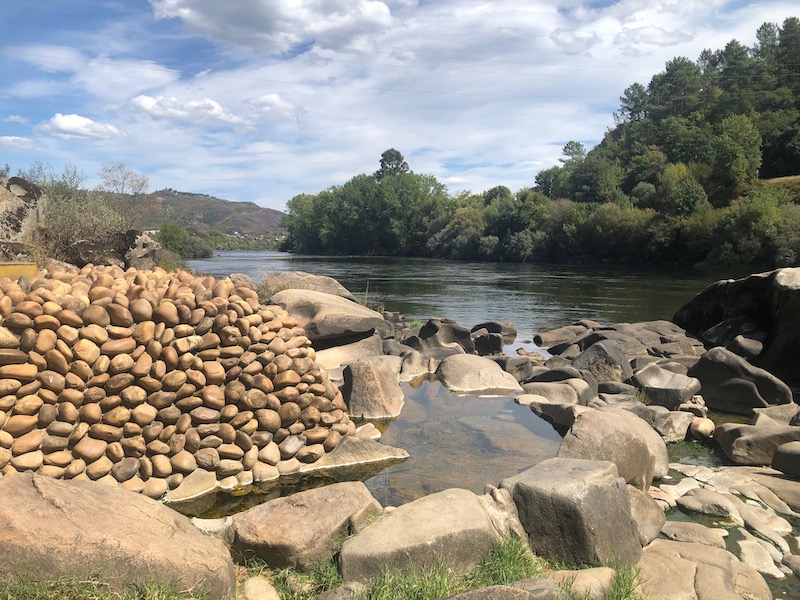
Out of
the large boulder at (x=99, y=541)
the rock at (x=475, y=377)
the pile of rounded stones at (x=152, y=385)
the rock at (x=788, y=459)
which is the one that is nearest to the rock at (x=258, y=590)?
the large boulder at (x=99, y=541)

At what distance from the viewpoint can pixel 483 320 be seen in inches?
897

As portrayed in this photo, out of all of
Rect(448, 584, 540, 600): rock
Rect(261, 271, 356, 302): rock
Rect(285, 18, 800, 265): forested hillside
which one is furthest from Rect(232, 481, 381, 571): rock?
Rect(285, 18, 800, 265): forested hillside

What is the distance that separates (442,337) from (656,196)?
6532 centimetres

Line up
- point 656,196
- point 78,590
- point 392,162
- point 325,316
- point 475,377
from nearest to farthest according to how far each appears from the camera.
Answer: point 78,590 → point 475,377 → point 325,316 → point 656,196 → point 392,162

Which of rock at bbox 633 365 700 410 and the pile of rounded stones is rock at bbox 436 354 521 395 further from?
the pile of rounded stones

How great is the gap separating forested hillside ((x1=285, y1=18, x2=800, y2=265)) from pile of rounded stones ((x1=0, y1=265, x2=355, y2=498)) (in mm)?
44213

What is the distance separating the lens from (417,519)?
4.84m

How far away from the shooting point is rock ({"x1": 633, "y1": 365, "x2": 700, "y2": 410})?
10.2m

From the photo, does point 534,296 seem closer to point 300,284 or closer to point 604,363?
point 300,284

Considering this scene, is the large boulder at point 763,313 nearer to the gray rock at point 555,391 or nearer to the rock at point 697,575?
the gray rock at point 555,391

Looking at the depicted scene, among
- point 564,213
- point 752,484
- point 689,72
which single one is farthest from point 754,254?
point 689,72

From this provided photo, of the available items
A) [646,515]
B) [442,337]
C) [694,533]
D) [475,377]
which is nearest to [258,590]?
[646,515]

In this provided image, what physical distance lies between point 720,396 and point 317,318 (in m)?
7.18

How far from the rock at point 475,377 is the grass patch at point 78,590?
7.74 metres
